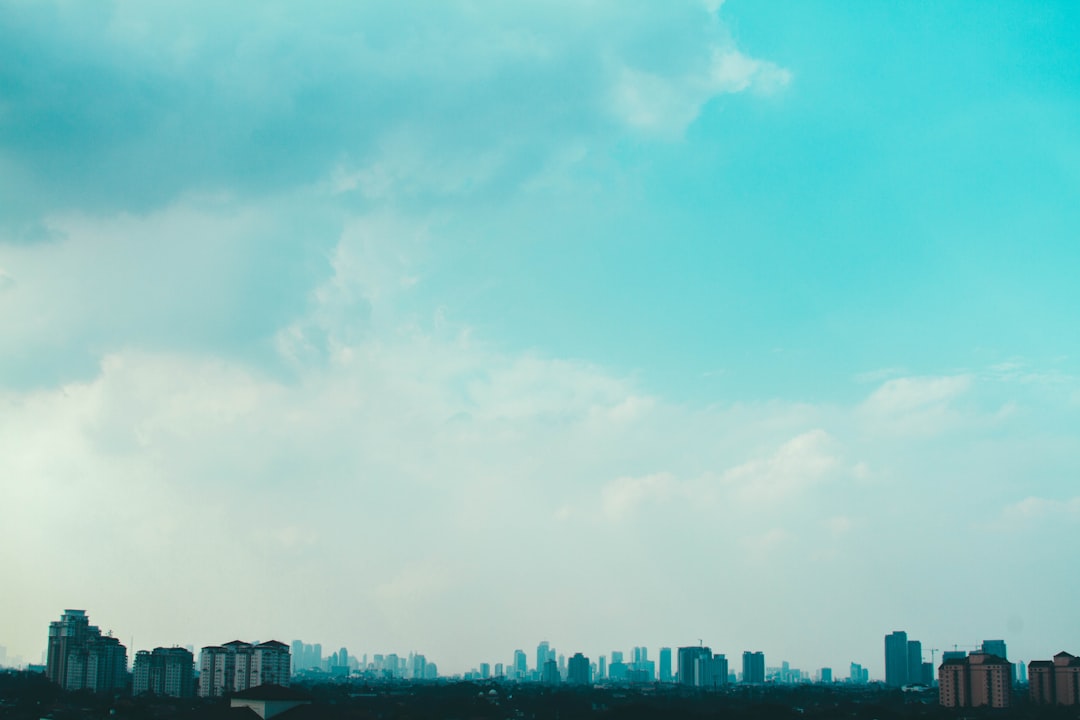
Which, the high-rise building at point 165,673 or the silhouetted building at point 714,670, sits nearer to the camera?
the high-rise building at point 165,673

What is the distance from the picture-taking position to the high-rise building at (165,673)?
3241 inches

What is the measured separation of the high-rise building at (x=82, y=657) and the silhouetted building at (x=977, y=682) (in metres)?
63.8

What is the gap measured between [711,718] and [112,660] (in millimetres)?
52693

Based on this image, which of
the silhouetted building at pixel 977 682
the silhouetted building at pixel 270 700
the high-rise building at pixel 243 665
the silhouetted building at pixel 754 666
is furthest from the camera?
the silhouetted building at pixel 754 666

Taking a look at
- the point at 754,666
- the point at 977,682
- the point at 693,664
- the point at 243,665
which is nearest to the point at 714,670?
the point at 693,664

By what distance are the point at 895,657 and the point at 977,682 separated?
209 ft

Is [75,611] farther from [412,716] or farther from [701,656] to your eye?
[701,656]

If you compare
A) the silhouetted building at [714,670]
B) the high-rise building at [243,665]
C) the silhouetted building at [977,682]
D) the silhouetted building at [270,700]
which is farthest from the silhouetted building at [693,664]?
the silhouetted building at [270,700]

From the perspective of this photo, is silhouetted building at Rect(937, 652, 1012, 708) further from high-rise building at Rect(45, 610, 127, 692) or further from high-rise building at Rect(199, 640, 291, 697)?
high-rise building at Rect(45, 610, 127, 692)

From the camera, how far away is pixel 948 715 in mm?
60312

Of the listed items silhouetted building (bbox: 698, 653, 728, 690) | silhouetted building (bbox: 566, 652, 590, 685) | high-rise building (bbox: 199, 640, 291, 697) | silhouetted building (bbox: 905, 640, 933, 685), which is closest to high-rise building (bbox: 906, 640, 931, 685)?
silhouetted building (bbox: 905, 640, 933, 685)

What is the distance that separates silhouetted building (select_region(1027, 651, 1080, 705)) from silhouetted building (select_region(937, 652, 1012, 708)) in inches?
127

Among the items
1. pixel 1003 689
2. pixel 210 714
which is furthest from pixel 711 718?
pixel 1003 689

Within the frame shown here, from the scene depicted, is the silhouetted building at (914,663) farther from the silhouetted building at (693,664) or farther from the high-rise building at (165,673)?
the high-rise building at (165,673)
